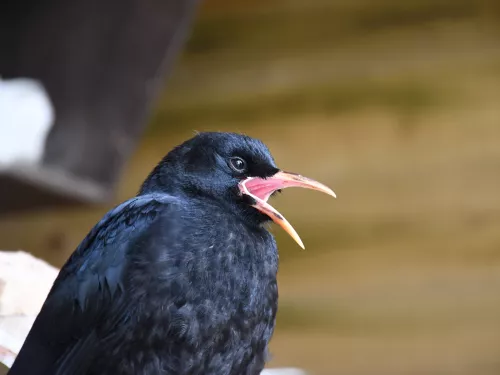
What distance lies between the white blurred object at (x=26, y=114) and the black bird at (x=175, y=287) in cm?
37

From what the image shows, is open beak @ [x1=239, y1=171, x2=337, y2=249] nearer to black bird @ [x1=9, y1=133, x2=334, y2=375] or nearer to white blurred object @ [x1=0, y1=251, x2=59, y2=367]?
black bird @ [x1=9, y1=133, x2=334, y2=375]

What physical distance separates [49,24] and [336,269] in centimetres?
81

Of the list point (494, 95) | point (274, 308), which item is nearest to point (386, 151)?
point (494, 95)

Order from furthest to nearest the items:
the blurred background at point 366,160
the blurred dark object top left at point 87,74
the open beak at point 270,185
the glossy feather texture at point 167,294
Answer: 1. the blurred background at point 366,160
2. the blurred dark object top left at point 87,74
3. the open beak at point 270,185
4. the glossy feather texture at point 167,294

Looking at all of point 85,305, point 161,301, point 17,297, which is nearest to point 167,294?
point 161,301

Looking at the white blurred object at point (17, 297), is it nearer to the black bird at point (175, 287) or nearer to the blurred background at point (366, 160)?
the black bird at point (175, 287)

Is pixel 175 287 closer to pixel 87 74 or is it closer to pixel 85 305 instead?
pixel 85 305

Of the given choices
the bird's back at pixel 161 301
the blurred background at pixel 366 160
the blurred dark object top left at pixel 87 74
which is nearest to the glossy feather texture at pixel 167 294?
the bird's back at pixel 161 301

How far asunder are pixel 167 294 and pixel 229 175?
22 cm

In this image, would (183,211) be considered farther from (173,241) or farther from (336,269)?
(336,269)

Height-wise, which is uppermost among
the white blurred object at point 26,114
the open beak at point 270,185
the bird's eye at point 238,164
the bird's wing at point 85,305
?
the white blurred object at point 26,114

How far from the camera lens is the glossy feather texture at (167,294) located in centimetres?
103

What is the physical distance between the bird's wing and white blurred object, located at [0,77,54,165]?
0.40 metres

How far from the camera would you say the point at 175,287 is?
1.03 meters
